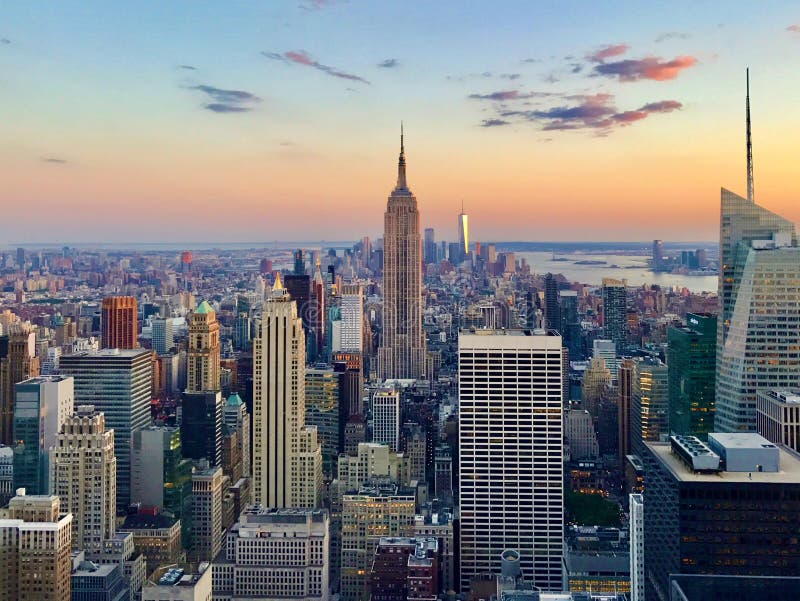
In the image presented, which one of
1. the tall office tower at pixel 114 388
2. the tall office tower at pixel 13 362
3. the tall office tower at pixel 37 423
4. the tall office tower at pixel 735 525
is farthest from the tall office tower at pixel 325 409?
the tall office tower at pixel 735 525

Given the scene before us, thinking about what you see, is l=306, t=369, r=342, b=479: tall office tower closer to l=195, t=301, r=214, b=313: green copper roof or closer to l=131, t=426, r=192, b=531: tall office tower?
l=195, t=301, r=214, b=313: green copper roof

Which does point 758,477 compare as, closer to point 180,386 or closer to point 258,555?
point 258,555

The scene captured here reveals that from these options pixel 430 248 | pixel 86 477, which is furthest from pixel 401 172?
pixel 86 477

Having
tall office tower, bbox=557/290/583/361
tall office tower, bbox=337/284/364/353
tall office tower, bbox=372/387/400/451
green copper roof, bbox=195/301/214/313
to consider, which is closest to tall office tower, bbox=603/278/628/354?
tall office tower, bbox=557/290/583/361

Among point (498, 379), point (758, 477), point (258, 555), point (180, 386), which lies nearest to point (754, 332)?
point (498, 379)

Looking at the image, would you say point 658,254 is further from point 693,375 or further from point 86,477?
point 86,477
